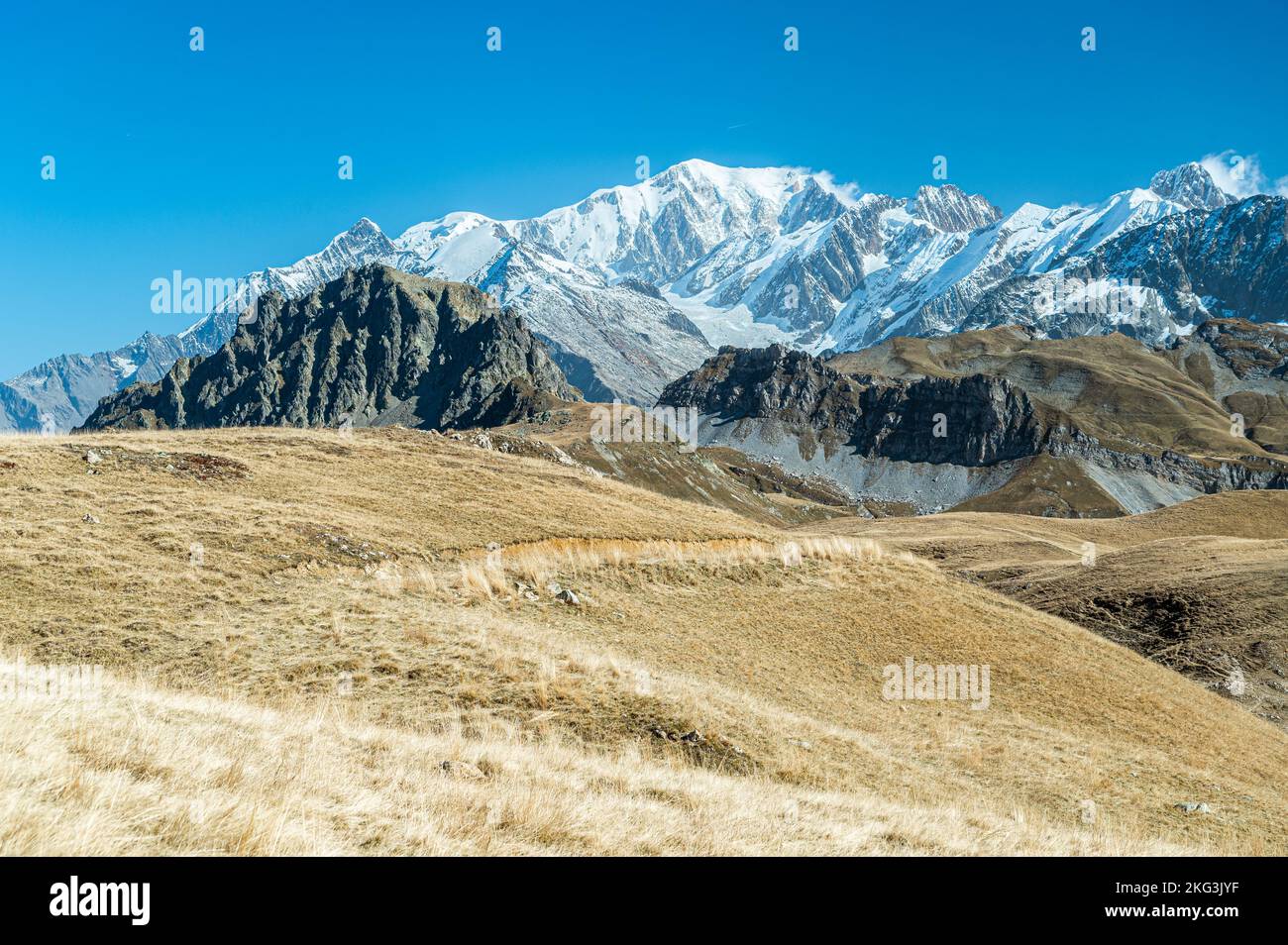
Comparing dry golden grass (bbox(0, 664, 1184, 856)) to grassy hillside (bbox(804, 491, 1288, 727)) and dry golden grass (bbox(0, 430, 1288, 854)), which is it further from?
grassy hillside (bbox(804, 491, 1288, 727))

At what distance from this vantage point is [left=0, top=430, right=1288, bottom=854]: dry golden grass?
8.43 meters

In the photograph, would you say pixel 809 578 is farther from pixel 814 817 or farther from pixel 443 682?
pixel 814 817

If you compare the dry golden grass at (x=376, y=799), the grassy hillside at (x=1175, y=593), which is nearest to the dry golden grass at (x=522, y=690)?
the dry golden grass at (x=376, y=799)

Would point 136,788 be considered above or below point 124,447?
below

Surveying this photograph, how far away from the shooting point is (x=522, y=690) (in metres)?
17.6

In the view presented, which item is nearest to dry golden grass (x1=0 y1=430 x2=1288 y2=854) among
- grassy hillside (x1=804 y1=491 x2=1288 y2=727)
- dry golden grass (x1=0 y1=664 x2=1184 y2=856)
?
dry golden grass (x1=0 y1=664 x2=1184 y2=856)

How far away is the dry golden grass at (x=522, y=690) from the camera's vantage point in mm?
8430

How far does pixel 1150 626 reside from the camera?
44.4 metres

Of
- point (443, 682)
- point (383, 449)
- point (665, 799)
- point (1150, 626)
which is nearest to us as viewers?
point (665, 799)

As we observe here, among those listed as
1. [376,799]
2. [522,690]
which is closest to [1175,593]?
[522,690]

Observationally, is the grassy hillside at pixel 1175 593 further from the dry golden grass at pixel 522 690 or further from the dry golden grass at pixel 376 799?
the dry golden grass at pixel 376 799

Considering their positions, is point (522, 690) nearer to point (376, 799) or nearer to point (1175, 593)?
point (376, 799)
